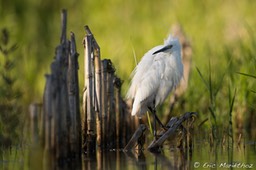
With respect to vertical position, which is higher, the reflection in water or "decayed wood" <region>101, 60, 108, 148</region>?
"decayed wood" <region>101, 60, 108, 148</region>

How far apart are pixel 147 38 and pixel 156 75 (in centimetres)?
486

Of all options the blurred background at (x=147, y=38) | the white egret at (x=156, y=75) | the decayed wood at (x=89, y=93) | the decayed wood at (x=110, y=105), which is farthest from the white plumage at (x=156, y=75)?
the decayed wood at (x=89, y=93)

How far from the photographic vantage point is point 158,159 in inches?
291

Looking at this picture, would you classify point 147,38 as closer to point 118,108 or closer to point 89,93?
point 118,108

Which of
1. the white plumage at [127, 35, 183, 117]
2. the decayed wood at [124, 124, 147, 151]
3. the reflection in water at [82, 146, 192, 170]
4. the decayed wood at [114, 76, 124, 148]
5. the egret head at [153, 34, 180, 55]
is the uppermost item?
the egret head at [153, 34, 180, 55]

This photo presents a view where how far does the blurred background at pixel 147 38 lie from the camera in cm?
988

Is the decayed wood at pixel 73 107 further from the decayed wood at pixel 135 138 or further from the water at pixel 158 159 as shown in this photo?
the decayed wood at pixel 135 138

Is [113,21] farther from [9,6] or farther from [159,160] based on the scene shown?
[159,160]

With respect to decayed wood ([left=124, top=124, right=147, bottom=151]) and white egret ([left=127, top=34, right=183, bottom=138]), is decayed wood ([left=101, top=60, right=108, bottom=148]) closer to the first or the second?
decayed wood ([left=124, top=124, right=147, bottom=151])

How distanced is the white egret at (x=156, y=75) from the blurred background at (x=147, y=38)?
61 cm

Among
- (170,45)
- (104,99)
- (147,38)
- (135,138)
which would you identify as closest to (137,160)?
(135,138)

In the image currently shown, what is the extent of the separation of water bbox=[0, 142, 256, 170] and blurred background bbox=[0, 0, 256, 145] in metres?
0.95

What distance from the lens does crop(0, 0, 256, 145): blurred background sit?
32.4 ft

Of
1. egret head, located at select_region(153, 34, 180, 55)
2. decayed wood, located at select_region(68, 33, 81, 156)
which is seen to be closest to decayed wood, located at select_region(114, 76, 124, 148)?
egret head, located at select_region(153, 34, 180, 55)
